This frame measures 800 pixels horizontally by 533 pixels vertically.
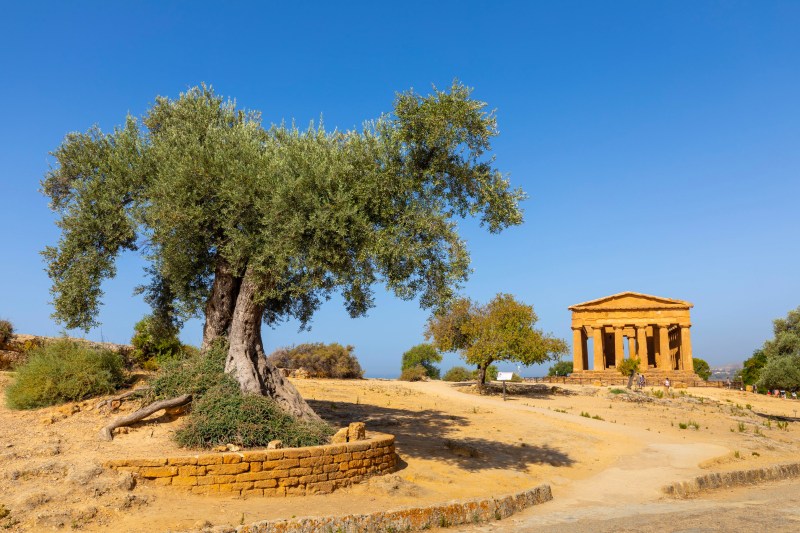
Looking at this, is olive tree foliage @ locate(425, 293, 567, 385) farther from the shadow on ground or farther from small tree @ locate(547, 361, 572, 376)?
small tree @ locate(547, 361, 572, 376)

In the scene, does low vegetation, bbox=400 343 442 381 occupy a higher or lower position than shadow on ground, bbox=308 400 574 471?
higher

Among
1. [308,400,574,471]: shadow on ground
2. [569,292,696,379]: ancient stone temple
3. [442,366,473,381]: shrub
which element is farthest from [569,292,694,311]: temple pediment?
[308,400,574,471]: shadow on ground

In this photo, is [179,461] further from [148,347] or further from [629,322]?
[629,322]

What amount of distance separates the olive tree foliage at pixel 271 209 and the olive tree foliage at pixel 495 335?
22.9 metres

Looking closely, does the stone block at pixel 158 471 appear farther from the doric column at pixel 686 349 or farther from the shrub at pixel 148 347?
the doric column at pixel 686 349

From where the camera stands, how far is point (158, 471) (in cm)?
1151

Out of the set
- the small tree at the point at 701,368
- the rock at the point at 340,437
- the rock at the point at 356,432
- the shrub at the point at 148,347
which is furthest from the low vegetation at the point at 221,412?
the small tree at the point at 701,368

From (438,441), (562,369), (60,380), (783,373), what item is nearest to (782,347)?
(783,373)

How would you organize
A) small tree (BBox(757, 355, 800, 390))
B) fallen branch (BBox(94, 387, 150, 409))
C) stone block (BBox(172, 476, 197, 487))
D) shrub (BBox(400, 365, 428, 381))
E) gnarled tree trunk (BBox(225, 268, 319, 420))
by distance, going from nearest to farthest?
stone block (BBox(172, 476, 197, 487)) < fallen branch (BBox(94, 387, 150, 409)) < gnarled tree trunk (BBox(225, 268, 319, 420)) < small tree (BBox(757, 355, 800, 390)) < shrub (BBox(400, 365, 428, 381))

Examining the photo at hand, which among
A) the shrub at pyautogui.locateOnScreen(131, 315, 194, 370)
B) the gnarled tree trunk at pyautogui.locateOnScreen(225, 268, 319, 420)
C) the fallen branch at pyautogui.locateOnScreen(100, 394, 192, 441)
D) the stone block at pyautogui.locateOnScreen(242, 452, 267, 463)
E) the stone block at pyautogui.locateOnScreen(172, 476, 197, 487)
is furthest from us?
the shrub at pyautogui.locateOnScreen(131, 315, 194, 370)

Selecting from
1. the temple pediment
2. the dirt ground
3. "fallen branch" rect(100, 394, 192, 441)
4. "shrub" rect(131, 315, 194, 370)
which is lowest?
the dirt ground

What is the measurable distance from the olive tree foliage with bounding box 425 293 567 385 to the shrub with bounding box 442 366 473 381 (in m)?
19.6

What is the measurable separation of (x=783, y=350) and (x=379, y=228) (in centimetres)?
3498

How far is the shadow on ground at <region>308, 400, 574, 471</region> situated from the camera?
17266mm
